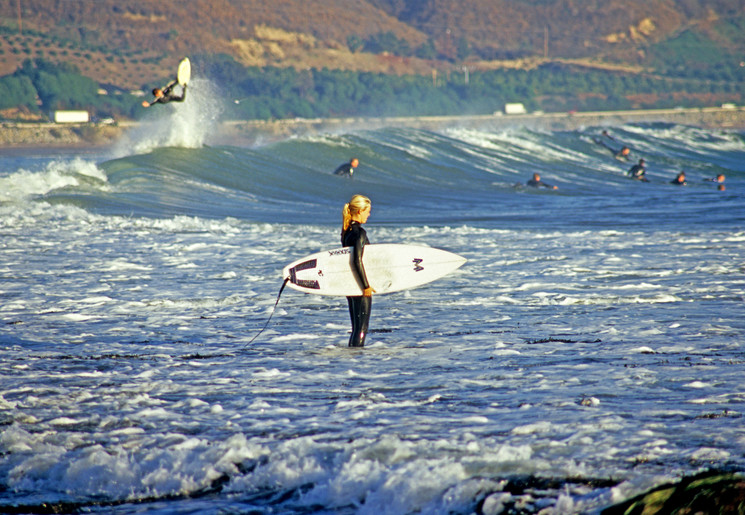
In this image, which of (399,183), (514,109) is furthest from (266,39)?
(399,183)

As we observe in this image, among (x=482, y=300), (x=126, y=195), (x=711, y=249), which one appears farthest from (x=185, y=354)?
(x=126, y=195)

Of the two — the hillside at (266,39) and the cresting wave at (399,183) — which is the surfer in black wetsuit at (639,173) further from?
the hillside at (266,39)

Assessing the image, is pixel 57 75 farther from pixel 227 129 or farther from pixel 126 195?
pixel 126 195

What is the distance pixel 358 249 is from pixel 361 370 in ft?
3.18

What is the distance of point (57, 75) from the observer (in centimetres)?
11319

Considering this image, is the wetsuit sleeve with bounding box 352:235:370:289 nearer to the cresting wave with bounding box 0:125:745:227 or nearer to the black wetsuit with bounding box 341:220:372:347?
the black wetsuit with bounding box 341:220:372:347

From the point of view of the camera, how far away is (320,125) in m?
106

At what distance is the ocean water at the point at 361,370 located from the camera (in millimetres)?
4141

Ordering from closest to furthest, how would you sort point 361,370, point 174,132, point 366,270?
1. point 361,370
2. point 366,270
3. point 174,132

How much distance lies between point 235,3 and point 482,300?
16585 centimetres

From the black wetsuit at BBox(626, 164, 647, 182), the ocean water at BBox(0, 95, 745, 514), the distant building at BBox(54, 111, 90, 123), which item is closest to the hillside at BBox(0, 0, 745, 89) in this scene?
the distant building at BBox(54, 111, 90, 123)

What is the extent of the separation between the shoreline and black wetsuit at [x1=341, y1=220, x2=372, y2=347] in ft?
180

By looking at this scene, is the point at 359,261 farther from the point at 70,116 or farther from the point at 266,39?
the point at 266,39

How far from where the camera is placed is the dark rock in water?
3520 mm
